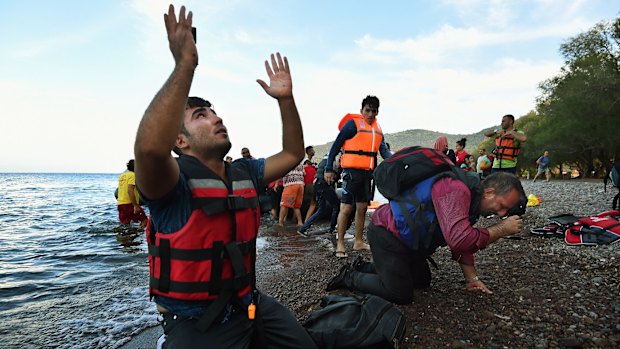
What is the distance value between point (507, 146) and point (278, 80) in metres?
8.47

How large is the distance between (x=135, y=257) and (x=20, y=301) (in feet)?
8.20

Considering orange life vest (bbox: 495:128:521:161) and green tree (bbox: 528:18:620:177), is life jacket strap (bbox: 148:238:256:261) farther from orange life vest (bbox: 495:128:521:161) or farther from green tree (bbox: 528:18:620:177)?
green tree (bbox: 528:18:620:177)

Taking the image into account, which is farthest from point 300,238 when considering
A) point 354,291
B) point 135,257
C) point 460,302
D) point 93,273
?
point 460,302

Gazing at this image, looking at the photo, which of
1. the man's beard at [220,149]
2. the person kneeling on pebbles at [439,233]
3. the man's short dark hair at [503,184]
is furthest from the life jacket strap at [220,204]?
the man's short dark hair at [503,184]

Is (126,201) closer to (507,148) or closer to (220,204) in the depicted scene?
(220,204)

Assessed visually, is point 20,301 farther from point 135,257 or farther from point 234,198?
point 234,198

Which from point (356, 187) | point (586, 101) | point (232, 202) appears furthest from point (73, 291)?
point (586, 101)

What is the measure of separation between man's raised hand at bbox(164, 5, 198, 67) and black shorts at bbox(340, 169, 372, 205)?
4.48 metres

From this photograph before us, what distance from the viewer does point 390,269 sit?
142 inches

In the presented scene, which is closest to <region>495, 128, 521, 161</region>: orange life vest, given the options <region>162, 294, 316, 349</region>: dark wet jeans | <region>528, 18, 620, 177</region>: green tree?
<region>162, 294, 316, 349</region>: dark wet jeans

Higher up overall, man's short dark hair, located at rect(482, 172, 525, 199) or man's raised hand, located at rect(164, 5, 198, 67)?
man's raised hand, located at rect(164, 5, 198, 67)

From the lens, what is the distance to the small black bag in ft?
8.84

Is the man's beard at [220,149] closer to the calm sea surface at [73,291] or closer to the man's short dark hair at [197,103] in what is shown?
the man's short dark hair at [197,103]

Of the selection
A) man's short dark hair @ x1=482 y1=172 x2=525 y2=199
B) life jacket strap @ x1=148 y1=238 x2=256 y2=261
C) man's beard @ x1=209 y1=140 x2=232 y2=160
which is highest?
man's beard @ x1=209 y1=140 x2=232 y2=160
